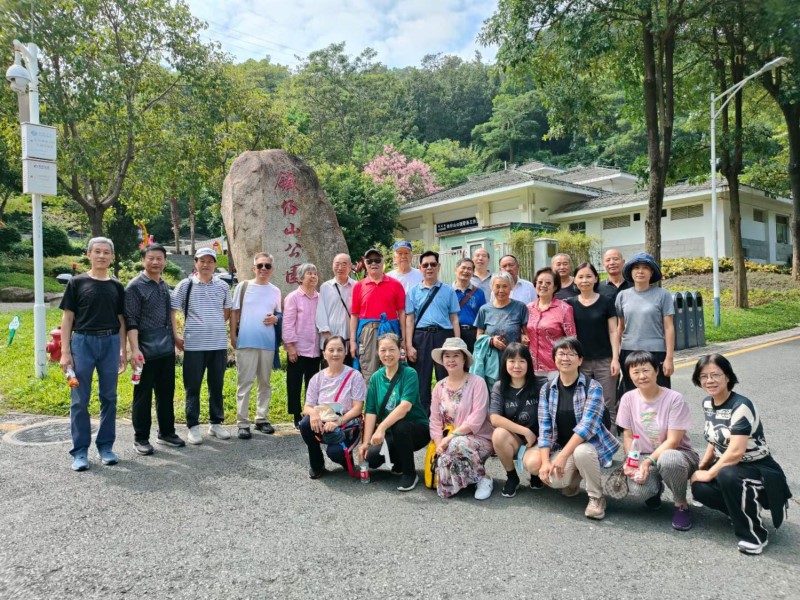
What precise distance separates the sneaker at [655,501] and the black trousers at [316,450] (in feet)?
6.92

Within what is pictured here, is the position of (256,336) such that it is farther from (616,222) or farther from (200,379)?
(616,222)

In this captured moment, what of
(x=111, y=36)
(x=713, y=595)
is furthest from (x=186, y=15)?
(x=713, y=595)

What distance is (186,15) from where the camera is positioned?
14266 millimetres

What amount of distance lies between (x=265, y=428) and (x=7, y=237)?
23.6 m

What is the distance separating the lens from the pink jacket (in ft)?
13.6

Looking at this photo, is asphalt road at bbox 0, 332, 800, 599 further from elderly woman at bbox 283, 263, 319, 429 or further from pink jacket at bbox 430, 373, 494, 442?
elderly woman at bbox 283, 263, 319, 429

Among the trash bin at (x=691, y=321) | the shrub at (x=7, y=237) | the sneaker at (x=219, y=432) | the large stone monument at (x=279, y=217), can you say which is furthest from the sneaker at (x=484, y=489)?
the shrub at (x=7, y=237)

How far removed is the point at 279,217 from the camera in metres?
8.85

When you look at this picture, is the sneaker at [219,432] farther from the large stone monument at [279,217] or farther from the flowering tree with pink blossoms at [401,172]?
the flowering tree with pink blossoms at [401,172]

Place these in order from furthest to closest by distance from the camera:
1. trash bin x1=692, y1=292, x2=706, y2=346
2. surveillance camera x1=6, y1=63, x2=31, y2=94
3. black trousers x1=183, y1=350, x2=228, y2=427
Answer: trash bin x1=692, y1=292, x2=706, y2=346 → surveillance camera x1=6, y1=63, x2=31, y2=94 → black trousers x1=183, y1=350, x2=228, y2=427

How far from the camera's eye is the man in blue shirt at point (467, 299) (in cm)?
562

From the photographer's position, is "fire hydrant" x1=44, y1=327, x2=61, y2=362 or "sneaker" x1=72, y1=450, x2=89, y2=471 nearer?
"sneaker" x1=72, y1=450, x2=89, y2=471

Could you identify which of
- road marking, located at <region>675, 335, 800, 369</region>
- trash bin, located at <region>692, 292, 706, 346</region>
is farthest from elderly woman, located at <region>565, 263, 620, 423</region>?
trash bin, located at <region>692, 292, 706, 346</region>

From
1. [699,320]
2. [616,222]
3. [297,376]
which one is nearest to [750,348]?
[699,320]
